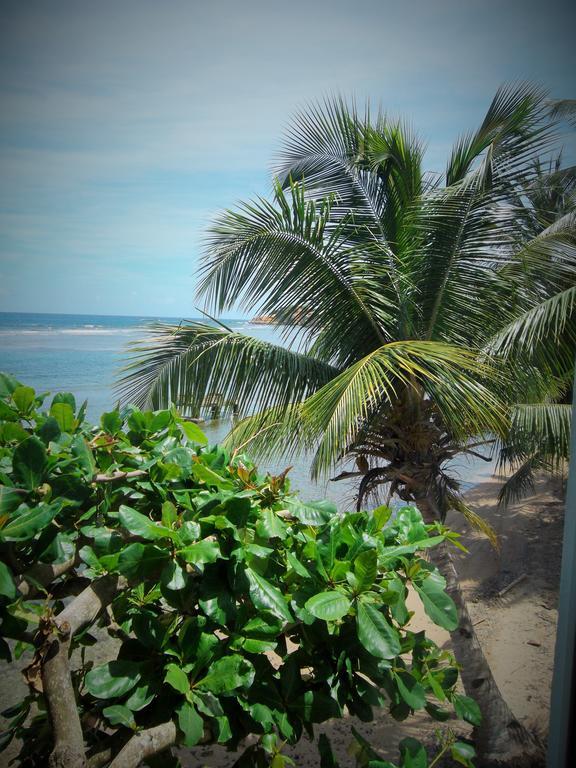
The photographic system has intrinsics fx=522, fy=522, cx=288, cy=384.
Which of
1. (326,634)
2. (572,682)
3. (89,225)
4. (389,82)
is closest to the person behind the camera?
(326,634)

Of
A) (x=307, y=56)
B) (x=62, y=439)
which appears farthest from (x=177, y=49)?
(x=62, y=439)

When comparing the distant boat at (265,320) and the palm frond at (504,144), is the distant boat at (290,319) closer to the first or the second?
A: the distant boat at (265,320)

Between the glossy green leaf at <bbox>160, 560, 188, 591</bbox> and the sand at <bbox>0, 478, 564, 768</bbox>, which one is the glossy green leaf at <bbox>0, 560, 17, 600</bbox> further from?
the sand at <bbox>0, 478, 564, 768</bbox>

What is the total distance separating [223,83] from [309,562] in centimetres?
154

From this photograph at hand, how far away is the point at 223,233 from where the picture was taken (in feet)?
8.09

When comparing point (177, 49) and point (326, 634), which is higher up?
point (177, 49)

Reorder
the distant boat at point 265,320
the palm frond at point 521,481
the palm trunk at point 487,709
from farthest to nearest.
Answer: the palm frond at point 521,481
the distant boat at point 265,320
the palm trunk at point 487,709

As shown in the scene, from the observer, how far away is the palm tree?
2406 mm

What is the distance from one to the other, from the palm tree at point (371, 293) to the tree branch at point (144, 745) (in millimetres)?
1576

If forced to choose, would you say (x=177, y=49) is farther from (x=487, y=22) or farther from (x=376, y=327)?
(x=376, y=327)

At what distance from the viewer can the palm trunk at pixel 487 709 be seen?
179cm

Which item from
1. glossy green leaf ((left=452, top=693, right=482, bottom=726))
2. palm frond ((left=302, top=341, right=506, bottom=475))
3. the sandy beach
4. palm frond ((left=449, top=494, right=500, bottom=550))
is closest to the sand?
the sandy beach

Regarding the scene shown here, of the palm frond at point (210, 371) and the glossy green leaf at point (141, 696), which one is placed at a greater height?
the palm frond at point (210, 371)

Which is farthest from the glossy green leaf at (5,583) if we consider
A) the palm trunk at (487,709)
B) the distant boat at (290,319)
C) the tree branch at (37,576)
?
the distant boat at (290,319)
